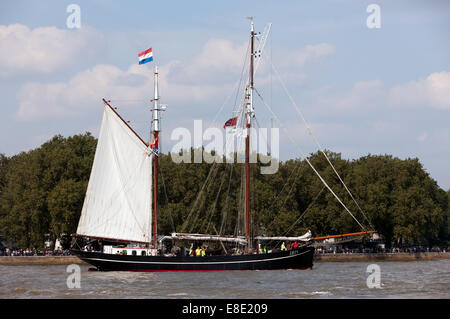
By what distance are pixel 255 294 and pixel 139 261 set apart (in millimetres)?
24301

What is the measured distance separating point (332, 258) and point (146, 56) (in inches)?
1887

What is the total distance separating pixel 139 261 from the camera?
6341cm

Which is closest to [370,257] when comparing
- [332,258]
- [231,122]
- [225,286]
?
[332,258]

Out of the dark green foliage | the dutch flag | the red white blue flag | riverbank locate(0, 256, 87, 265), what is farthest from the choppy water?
the dark green foliage

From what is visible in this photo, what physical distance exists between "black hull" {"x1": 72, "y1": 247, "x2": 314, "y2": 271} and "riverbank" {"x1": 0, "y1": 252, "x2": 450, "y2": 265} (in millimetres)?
27831

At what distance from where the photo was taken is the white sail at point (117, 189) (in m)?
63.3

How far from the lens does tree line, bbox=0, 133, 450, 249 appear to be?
9831cm

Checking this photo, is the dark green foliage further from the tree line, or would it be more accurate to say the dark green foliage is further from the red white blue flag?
the red white blue flag

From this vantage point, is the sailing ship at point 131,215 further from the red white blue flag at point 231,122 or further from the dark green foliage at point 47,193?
the dark green foliage at point 47,193

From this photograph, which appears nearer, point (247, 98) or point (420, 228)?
point (247, 98)

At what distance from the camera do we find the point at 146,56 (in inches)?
2611

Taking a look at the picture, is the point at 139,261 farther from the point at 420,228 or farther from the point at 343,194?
the point at 420,228

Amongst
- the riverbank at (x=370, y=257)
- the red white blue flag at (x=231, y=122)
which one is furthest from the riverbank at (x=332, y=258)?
the red white blue flag at (x=231, y=122)
